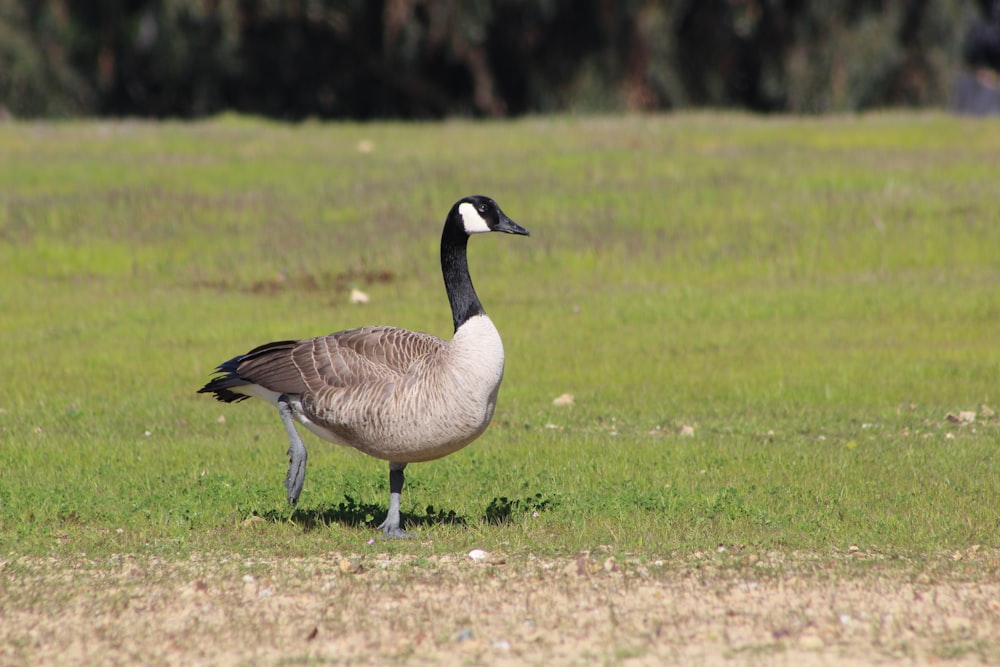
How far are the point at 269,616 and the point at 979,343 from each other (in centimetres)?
1143

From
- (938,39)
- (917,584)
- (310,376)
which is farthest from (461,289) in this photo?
(938,39)

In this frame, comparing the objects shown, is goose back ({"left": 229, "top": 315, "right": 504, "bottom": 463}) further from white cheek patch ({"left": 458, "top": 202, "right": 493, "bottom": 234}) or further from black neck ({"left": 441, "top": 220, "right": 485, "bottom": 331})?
white cheek patch ({"left": 458, "top": 202, "right": 493, "bottom": 234})

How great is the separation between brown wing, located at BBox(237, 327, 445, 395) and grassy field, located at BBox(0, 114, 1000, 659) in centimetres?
105

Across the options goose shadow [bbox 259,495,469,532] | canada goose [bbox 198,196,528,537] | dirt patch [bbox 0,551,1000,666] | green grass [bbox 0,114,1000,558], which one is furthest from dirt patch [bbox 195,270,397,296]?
dirt patch [bbox 0,551,1000,666]

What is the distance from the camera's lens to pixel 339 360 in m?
9.45

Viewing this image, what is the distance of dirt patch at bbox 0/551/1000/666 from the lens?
7.00 metres

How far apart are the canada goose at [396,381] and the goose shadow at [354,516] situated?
303mm

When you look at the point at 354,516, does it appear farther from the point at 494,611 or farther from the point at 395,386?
the point at 494,611

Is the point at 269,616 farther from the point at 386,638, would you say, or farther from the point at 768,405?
the point at 768,405

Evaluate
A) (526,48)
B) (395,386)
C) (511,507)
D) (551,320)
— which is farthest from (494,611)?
(526,48)

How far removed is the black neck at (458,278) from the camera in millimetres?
9367

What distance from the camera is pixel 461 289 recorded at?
31.2 feet

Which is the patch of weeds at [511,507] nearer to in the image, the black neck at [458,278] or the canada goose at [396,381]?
the canada goose at [396,381]

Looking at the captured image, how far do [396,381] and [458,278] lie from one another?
0.94m
